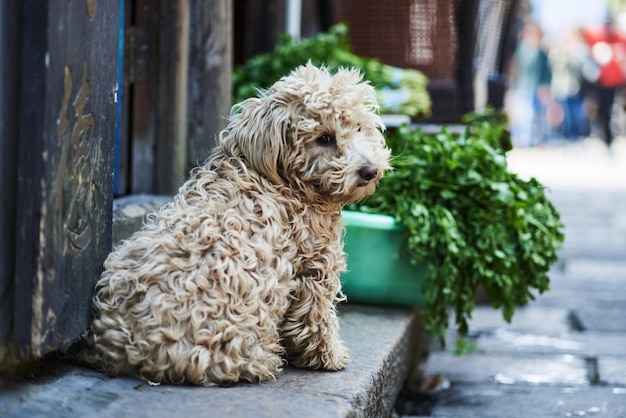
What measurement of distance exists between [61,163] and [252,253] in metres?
0.62

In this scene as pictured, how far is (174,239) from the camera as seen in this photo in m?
2.65

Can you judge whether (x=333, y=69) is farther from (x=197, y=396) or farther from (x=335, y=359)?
(x=197, y=396)

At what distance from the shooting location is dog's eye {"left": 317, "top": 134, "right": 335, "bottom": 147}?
275 cm

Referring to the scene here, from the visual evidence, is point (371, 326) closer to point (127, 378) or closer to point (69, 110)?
point (127, 378)

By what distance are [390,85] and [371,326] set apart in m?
2.42

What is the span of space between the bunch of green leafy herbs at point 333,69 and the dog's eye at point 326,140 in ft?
8.79

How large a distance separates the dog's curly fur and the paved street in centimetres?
146

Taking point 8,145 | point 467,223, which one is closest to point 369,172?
point 8,145

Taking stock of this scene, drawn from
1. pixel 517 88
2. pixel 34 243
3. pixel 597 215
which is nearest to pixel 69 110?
pixel 34 243

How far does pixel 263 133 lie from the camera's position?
8.99ft

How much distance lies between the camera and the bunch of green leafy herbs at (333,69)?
5535mm

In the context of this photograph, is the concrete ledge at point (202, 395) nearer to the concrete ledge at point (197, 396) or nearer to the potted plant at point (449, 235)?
the concrete ledge at point (197, 396)

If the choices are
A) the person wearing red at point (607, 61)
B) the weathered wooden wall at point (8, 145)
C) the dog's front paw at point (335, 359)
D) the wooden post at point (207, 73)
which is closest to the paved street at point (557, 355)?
the dog's front paw at point (335, 359)

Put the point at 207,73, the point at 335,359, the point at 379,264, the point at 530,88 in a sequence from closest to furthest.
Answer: the point at 335,359 → the point at 379,264 → the point at 207,73 → the point at 530,88
